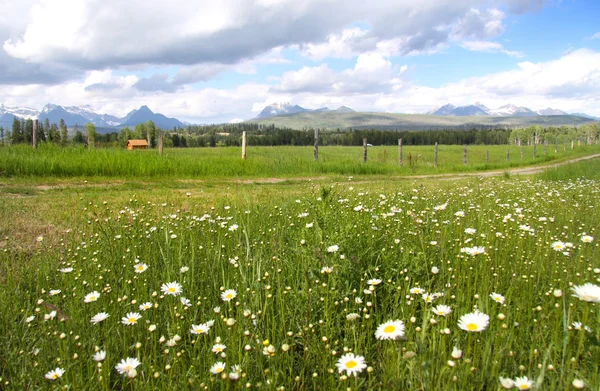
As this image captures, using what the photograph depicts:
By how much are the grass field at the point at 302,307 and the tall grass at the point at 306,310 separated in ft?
0.05

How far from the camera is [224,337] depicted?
2326mm

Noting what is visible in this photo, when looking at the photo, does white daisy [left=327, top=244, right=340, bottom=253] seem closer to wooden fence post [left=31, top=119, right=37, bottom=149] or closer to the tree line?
wooden fence post [left=31, top=119, right=37, bottom=149]

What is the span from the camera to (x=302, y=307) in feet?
8.58

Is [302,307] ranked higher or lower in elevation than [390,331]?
lower

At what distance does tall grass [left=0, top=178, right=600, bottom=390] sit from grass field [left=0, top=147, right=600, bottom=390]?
0.02 metres

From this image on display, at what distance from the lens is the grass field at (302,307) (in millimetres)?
1869

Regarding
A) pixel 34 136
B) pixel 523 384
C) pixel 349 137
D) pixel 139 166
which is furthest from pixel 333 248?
pixel 349 137

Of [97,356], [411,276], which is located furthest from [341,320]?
[97,356]

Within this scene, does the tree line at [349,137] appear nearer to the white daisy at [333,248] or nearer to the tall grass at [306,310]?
the tall grass at [306,310]

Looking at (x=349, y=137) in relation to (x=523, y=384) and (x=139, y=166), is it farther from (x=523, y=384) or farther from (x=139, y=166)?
(x=523, y=384)

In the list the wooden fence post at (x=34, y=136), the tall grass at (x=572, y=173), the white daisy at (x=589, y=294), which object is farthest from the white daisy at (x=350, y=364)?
the wooden fence post at (x=34, y=136)

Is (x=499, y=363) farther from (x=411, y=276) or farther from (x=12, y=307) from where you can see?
(x=12, y=307)

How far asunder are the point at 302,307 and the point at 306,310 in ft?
0.62

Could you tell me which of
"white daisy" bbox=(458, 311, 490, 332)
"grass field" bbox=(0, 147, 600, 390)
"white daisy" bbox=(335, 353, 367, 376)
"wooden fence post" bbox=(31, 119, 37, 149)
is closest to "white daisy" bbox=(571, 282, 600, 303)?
"grass field" bbox=(0, 147, 600, 390)
